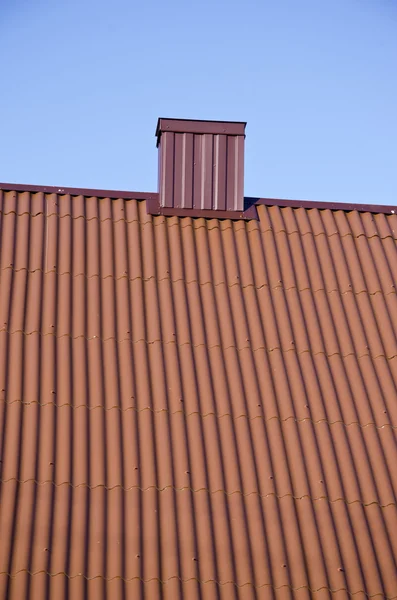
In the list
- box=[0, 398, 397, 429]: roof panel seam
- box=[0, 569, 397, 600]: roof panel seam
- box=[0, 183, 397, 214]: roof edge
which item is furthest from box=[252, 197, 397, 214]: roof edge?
box=[0, 569, 397, 600]: roof panel seam

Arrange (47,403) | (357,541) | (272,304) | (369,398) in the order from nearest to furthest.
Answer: (357,541) < (47,403) < (369,398) < (272,304)

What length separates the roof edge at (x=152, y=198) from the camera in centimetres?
1191

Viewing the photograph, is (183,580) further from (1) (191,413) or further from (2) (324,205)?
(2) (324,205)

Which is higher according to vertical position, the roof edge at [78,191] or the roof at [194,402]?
the roof edge at [78,191]

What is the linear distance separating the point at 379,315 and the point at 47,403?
4.15 m

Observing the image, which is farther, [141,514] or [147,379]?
[147,379]

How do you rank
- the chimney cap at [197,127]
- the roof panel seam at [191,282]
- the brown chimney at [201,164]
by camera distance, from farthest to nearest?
the chimney cap at [197,127]
the brown chimney at [201,164]
the roof panel seam at [191,282]

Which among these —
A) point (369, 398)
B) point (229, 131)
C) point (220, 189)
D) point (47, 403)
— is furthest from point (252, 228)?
point (47, 403)

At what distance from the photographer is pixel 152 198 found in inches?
479

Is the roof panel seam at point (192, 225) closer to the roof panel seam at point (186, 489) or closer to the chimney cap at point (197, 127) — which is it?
the chimney cap at point (197, 127)

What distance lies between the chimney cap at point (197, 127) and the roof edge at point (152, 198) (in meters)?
1.17

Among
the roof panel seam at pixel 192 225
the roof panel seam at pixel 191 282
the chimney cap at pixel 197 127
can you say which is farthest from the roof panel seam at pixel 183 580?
the chimney cap at pixel 197 127

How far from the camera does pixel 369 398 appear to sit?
9938 millimetres

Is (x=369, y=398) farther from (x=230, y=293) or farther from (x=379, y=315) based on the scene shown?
(x=230, y=293)
